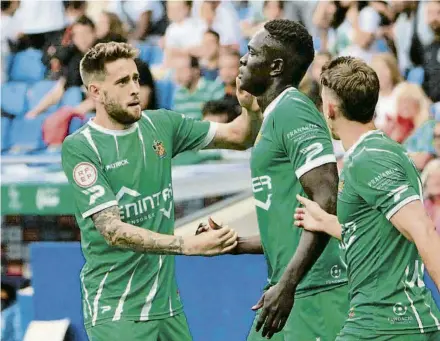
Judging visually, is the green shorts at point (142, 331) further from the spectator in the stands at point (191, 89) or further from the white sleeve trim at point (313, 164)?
the spectator in the stands at point (191, 89)

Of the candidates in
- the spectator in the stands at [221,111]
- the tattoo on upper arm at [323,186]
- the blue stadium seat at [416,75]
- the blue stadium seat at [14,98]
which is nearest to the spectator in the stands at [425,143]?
the blue stadium seat at [416,75]

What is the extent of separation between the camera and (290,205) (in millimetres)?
4348

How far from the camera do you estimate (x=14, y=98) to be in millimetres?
11492

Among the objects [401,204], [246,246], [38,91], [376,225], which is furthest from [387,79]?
[401,204]

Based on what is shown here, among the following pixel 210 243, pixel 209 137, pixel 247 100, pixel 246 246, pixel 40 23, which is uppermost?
pixel 247 100

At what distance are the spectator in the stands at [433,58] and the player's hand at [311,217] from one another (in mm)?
4662

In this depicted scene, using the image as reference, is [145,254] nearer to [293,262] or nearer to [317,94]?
[293,262]

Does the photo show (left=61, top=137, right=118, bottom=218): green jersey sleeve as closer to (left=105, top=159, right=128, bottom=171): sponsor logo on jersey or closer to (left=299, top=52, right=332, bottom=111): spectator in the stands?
(left=105, top=159, right=128, bottom=171): sponsor logo on jersey

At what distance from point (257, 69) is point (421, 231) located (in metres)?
1.27

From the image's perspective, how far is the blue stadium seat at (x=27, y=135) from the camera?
1084cm

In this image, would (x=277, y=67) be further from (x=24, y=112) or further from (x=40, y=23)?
(x=40, y=23)

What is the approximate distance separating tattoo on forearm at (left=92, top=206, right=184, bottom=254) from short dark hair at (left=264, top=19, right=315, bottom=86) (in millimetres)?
921

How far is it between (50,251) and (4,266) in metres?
3.56

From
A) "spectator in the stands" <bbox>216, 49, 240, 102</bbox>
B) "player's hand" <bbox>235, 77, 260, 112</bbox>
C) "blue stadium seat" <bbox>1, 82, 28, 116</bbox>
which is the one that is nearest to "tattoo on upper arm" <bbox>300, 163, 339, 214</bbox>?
"player's hand" <bbox>235, 77, 260, 112</bbox>
